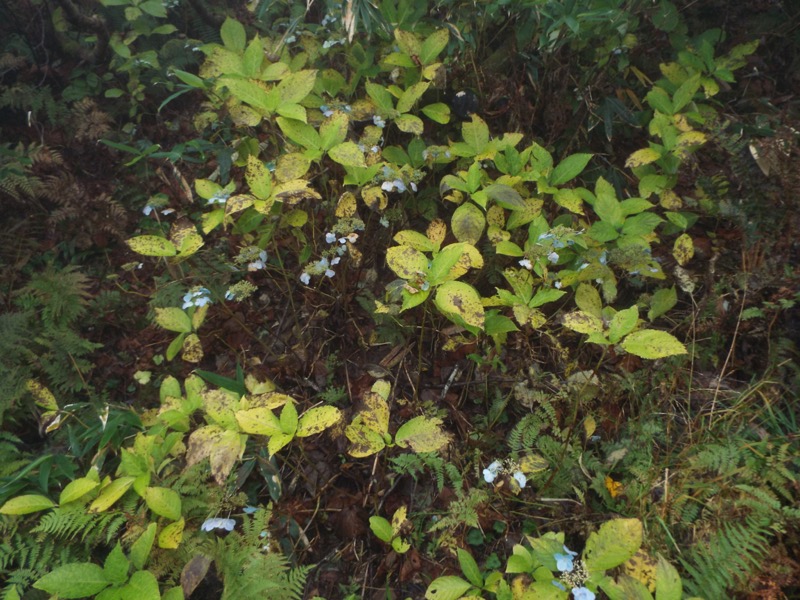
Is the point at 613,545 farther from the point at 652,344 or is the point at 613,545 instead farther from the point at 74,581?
the point at 74,581

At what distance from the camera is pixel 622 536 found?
141 cm

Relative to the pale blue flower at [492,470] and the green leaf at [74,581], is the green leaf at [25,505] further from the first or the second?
the pale blue flower at [492,470]

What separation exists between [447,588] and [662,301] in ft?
5.08

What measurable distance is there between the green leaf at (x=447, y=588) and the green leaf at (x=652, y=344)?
0.96 meters

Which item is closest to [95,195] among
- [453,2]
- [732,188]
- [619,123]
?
[453,2]

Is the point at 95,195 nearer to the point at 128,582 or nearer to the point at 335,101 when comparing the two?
the point at 335,101

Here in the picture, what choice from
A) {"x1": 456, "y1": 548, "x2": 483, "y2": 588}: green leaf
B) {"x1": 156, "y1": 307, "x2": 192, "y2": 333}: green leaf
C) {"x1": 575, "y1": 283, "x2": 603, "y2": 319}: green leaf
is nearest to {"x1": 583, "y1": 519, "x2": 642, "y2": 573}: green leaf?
{"x1": 456, "y1": 548, "x2": 483, "y2": 588}: green leaf

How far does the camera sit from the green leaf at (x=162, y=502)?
1.69 m

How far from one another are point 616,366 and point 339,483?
138 centimetres

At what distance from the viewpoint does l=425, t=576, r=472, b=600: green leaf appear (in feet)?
5.16

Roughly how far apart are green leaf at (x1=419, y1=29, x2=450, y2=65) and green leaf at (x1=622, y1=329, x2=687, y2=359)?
167cm

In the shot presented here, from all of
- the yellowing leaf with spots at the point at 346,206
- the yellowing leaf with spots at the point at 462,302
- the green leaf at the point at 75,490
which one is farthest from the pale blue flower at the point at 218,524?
the yellowing leaf with spots at the point at 346,206

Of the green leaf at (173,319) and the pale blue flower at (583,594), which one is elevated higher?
the pale blue flower at (583,594)

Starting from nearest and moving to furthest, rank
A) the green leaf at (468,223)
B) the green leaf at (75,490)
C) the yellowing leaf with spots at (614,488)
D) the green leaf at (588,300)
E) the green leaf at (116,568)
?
the green leaf at (116,568) → the green leaf at (75,490) → the yellowing leaf with spots at (614,488) → the green leaf at (588,300) → the green leaf at (468,223)
